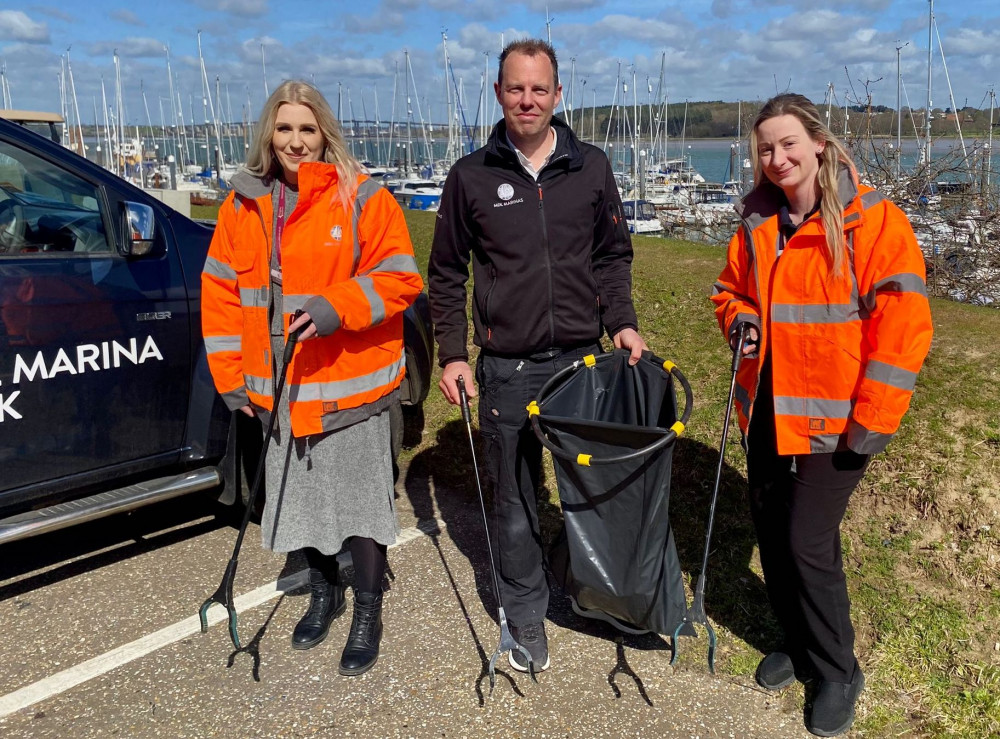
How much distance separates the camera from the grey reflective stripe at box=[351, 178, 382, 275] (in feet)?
10.1

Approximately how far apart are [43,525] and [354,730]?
164cm

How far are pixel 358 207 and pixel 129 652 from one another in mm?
2026

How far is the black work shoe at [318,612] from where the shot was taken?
11.4ft

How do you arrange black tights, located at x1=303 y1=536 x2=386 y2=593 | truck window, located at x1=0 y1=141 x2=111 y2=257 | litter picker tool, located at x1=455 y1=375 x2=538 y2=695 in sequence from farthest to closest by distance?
truck window, located at x1=0 y1=141 x2=111 y2=257, black tights, located at x1=303 y1=536 x2=386 y2=593, litter picker tool, located at x1=455 y1=375 x2=538 y2=695

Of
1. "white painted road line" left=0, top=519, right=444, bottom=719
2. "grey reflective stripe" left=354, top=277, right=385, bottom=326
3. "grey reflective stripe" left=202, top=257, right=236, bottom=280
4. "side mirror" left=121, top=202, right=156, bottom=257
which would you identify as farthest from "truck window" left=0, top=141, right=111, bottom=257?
"white painted road line" left=0, top=519, right=444, bottom=719

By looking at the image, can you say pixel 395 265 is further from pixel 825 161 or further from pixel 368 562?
pixel 825 161

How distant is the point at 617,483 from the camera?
290 cm

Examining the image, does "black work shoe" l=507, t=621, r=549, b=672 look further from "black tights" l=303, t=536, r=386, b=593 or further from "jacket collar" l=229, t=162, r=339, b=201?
"jacket collar" l=229, t=162, r=339, b=201

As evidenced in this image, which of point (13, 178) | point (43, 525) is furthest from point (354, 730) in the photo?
point (13, 178)

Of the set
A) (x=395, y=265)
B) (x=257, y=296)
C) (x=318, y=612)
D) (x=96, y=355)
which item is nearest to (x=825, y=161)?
(x=395, y=265)

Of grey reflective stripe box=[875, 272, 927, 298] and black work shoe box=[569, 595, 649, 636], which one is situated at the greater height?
grey reflective stripe box=[875, 272, 927, 298]

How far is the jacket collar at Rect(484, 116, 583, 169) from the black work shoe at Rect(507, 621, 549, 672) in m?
1.76

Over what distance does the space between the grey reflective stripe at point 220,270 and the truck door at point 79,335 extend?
32.5 inches

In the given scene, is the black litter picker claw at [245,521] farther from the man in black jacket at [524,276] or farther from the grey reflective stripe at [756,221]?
the grey reflective stripe at [756,221]
